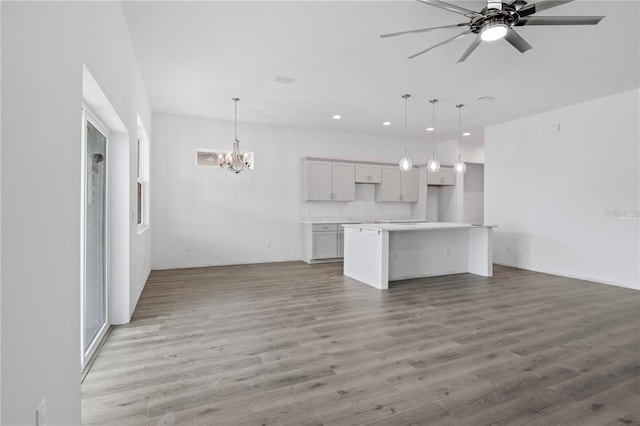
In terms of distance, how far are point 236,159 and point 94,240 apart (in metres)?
3.39

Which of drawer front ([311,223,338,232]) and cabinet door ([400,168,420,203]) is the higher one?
cabinet door ([400,168,420,203])

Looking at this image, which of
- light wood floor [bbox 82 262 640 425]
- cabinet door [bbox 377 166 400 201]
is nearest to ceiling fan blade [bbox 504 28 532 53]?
light wood floor [bbox 82 262 640 425]

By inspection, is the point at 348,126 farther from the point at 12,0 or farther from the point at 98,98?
the point at 12,0

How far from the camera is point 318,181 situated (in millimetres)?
7168

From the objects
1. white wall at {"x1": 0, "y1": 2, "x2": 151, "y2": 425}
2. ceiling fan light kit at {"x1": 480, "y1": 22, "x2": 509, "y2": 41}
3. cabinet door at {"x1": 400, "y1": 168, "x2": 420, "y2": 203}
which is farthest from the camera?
cabinet door at {"x1": 400, "y1": 168, "x2": 420, "y2": 203}

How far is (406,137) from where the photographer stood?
8.28m

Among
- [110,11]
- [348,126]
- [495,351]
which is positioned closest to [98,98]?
[110,11]

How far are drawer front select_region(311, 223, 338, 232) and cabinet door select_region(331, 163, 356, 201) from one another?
2.14 feet

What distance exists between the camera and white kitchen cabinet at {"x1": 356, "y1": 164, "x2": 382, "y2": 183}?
24.9 ft

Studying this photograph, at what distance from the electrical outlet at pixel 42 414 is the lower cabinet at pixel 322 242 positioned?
563 centimetres

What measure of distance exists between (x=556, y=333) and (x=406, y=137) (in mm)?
5983

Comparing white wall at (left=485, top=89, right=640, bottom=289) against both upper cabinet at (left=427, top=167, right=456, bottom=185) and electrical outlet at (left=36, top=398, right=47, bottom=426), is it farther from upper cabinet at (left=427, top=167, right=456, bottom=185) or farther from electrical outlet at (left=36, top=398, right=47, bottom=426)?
electrical outlet at (left=36, top=398, right=47, bottom=426)

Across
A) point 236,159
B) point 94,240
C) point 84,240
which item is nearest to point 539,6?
point 84,240

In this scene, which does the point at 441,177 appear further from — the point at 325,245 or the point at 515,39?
the point at 515,39
